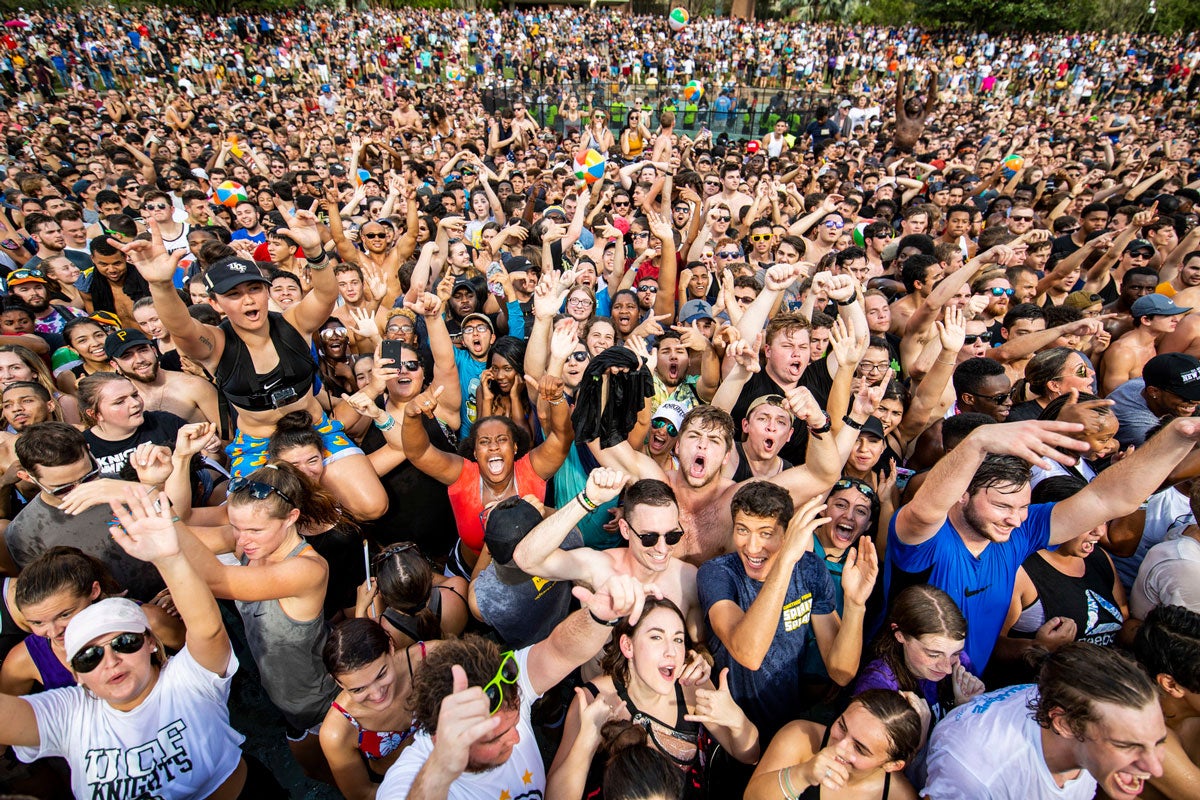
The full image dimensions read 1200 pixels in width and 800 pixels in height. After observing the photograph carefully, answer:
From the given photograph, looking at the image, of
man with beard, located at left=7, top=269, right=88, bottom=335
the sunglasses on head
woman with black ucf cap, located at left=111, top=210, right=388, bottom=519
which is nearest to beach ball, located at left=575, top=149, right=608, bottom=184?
woman with black ucf cap, located at left=111, top=210, right=388, bottom=519

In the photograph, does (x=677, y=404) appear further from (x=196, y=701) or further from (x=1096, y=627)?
(x=196, y=701)

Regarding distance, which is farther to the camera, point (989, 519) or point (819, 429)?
point (819, 429)

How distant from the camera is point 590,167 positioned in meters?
10.9

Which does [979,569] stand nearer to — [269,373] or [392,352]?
[392,352]

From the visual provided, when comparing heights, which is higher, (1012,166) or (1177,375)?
(1012,166)

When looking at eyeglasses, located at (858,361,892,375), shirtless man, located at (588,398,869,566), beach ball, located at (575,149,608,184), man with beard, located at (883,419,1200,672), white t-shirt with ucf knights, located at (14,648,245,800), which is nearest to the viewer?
white t-shirt with ucf knights, located at (14,648,245,800)

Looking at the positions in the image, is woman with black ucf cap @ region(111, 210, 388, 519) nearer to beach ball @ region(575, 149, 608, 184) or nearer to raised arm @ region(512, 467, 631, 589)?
raised arm @ region(512, 467, 631, 589)

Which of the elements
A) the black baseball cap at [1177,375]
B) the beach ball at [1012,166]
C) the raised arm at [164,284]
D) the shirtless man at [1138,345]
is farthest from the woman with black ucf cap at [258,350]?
the beach ball at [1012,166]

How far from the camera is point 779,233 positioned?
738 centimetres

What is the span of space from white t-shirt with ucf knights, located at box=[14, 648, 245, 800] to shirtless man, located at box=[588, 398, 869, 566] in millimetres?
2068

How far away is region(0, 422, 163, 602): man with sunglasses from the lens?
2771mm

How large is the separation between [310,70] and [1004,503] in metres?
26.3

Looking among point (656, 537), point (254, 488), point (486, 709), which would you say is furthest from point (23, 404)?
point (656, 537)

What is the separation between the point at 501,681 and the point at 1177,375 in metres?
4.33
